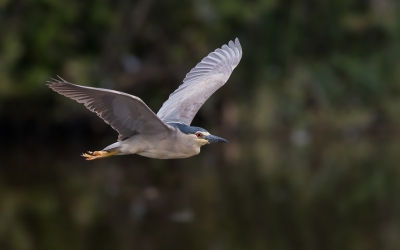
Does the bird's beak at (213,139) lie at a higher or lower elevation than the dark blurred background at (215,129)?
lower

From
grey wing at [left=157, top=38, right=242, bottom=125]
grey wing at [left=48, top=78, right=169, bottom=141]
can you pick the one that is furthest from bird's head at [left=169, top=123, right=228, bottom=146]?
grey wing at [left=157, top=38, right=242, bottom=125]

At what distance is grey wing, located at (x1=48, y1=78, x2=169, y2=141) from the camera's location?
22.0 ft

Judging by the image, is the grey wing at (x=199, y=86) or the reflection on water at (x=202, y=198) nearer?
the grey wing at (x=199, y=86)

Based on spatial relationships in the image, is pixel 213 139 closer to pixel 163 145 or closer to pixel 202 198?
pixel 163 145

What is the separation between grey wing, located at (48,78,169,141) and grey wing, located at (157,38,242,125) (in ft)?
3.35

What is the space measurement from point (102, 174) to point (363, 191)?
6392 millimetres

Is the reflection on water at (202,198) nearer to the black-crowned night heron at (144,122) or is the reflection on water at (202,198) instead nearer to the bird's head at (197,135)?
the black-crowned night heron at (144,122)

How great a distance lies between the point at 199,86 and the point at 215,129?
15646mm

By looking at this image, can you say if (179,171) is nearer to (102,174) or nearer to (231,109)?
(102,174)

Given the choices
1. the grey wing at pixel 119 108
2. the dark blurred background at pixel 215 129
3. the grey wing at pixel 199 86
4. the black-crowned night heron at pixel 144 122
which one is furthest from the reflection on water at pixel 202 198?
the grey wing at pixel 119 108

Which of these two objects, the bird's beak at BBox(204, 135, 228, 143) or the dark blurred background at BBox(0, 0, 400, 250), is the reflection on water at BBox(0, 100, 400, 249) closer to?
the dark blurred background at BBox(0, 0, 400, 250)

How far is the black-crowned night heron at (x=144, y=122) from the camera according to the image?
6832mm

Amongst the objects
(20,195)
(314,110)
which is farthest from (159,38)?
(20,195)

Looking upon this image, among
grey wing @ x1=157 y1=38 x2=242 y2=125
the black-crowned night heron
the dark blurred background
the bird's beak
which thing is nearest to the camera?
the black-crowned night heron
